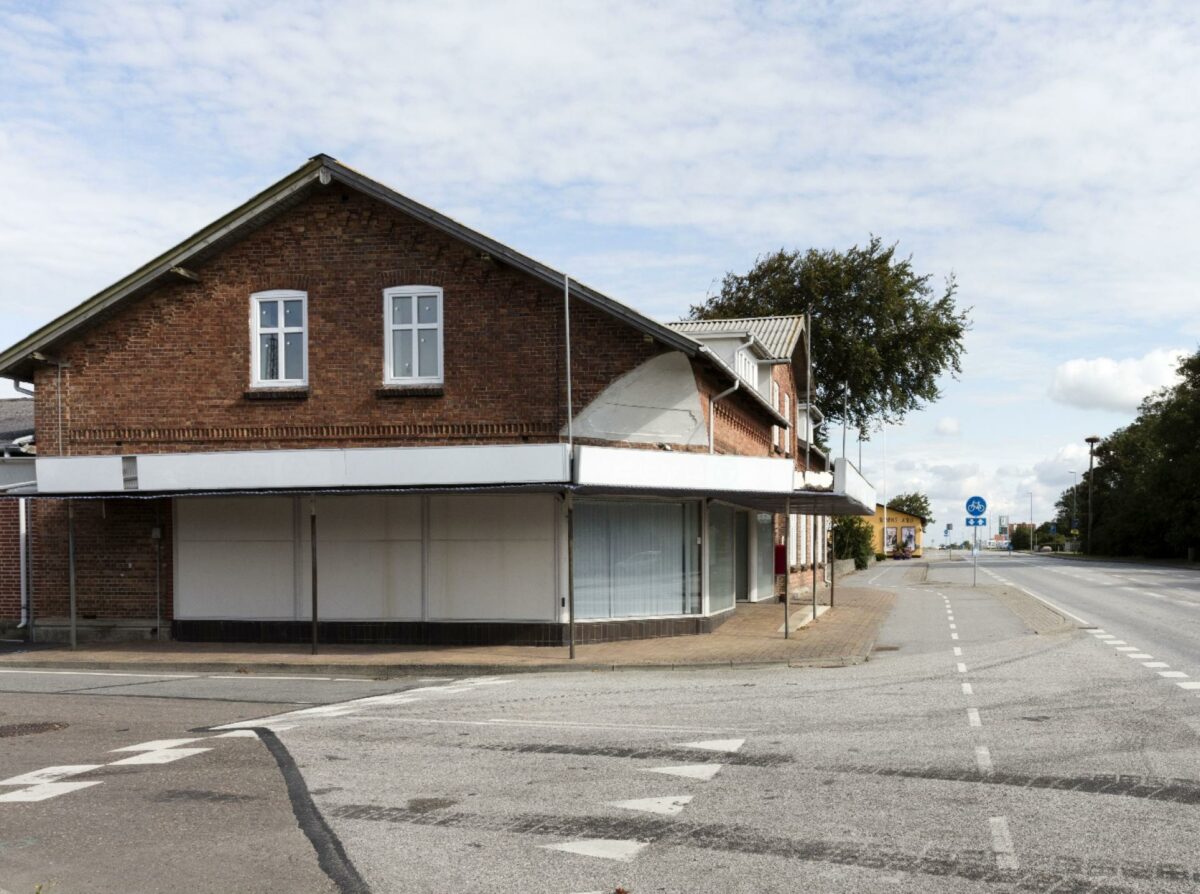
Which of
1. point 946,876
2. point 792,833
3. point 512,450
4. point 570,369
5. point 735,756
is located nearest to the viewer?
point 946,876

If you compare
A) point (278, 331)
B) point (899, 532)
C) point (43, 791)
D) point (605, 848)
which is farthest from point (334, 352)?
point (899, 532)

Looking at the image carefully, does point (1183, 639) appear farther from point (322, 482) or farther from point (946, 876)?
point (946, 876)

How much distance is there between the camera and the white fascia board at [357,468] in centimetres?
1797

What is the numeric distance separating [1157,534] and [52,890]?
306 ft

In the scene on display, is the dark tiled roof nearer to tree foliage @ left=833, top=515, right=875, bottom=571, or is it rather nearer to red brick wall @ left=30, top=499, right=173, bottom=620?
red brick wall @ left=30, top=499, right=173, bottom=620

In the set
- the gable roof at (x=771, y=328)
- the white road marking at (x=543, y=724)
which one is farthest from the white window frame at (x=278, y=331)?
the gable roof at (x=771, y=328)

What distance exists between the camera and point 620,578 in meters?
20.5

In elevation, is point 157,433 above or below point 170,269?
below

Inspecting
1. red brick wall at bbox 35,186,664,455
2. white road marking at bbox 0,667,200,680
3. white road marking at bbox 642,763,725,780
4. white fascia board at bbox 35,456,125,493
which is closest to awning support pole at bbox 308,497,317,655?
red brick wall at bbox 35,186,664,455

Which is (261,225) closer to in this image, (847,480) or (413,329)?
(413,329)

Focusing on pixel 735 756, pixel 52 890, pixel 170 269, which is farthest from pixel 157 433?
pixel 52 890

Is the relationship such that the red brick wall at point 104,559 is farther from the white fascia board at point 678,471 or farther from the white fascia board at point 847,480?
the white fascia board at point 847,480

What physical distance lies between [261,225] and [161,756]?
1266cm

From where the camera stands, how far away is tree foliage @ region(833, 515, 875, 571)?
186 ft
